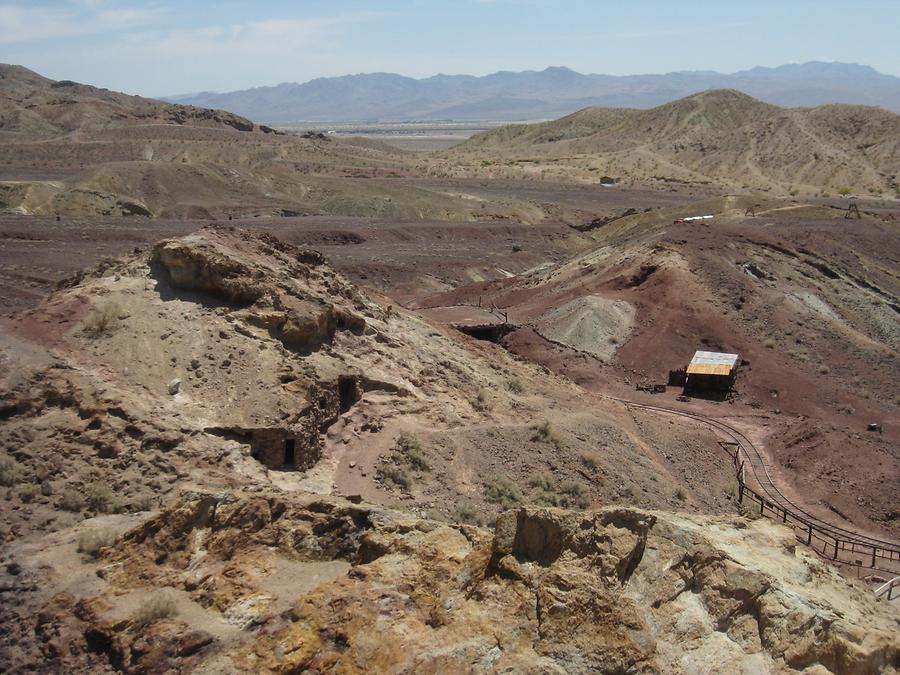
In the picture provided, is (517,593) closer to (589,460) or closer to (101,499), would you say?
(101,499)

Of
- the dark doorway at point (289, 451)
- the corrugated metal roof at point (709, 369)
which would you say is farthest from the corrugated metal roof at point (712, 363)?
the dark doorway at point (289, 451)

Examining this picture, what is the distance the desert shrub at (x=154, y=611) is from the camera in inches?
294

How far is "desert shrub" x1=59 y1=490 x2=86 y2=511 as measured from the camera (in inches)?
450

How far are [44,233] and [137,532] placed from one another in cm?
4348

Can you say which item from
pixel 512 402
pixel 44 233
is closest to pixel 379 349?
pixel 512 402

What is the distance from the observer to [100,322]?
1541cm

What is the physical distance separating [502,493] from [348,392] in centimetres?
405

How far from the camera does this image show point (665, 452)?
22500 millimetres

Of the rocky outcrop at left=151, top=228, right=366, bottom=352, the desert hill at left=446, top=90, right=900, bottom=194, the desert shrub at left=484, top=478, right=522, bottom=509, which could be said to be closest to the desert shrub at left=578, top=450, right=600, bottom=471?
the desert shrub at left=484, top=478, right=522, bottom=509

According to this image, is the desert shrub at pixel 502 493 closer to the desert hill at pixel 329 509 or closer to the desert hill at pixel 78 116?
the desert hill at pixel 329 509

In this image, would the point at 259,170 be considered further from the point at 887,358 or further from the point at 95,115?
the point at 887,358

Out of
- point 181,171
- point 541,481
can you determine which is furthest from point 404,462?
point 181,171

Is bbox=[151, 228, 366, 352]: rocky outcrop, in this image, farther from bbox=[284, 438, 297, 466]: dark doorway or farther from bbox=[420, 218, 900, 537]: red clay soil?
bbox=[420, 218, 900, 537]: red clay soil

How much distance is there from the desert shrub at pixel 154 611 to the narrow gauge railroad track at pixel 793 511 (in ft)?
49.8
